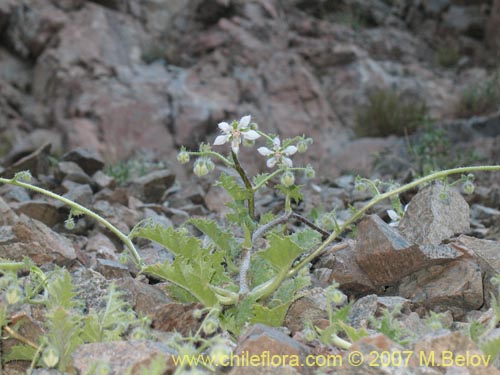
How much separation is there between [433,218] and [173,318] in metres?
1.04

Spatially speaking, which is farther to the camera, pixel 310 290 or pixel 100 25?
pixel 100 25

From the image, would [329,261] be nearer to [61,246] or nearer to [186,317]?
[186,317]

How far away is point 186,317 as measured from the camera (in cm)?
183

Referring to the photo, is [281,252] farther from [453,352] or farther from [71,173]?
[71,173]

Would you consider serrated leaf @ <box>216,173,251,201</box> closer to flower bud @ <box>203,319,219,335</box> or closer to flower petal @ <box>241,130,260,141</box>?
flower petal @ <box>241,130,260,141</box>

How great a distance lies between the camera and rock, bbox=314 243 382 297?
7.15 feet

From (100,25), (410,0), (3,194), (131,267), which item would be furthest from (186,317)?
(410,0)

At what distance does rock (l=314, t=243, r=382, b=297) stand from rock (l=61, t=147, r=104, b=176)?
7.29 ft

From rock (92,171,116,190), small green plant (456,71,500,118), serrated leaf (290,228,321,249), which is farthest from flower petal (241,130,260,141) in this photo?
small green plant (456,71,500,118)

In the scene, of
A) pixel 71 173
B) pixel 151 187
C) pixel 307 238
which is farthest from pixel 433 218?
pixel 71 173

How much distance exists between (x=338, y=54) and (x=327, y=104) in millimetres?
773

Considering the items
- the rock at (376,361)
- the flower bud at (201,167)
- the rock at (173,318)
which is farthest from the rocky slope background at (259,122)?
the flower bud at (201,167)

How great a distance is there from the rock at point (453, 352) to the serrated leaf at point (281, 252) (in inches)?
16.8

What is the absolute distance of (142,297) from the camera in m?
1.89
